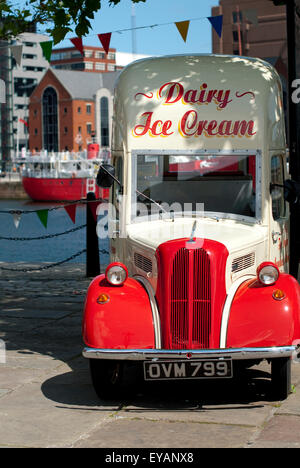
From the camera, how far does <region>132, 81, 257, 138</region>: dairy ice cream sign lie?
8.12m

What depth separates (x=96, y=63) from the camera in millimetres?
166250

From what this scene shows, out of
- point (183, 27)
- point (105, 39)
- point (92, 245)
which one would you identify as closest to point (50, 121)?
point (92, 245)

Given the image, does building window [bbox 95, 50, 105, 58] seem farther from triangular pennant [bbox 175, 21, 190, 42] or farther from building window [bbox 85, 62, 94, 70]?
triangular pennant [bbox 175, 21, 190, 42]

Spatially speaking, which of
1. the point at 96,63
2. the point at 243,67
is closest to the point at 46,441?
the point at 243,67

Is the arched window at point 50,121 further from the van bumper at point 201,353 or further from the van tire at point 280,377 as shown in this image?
the van bumper at point 201,353

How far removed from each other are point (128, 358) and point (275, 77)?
371 cm

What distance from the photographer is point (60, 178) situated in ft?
259

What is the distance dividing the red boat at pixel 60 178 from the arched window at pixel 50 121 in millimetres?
42470

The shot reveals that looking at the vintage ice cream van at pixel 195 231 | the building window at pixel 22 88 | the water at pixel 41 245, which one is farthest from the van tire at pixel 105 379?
the building window at pixel 22 88

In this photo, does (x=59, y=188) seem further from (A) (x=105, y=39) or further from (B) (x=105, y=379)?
(B) (x=105, y=379)

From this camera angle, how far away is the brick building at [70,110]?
399 feet

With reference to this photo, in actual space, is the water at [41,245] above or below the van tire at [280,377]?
below

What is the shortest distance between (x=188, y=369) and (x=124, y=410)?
2.23ft

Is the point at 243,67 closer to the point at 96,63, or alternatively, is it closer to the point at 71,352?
the point at 71,352
